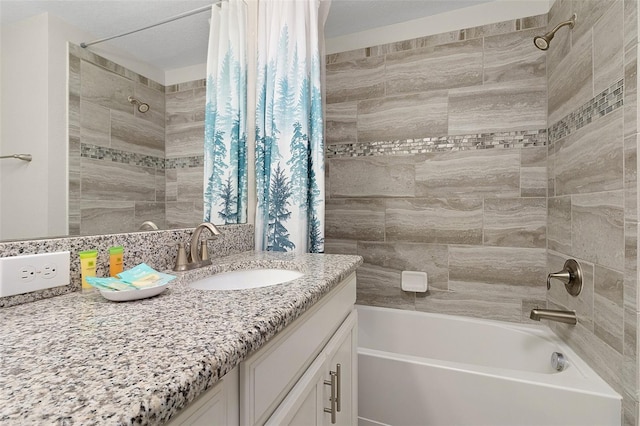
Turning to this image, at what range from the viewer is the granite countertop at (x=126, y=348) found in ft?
0.99

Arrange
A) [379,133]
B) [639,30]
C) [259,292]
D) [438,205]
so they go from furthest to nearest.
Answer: [379,133], [438,205], [639,30], [259,292]

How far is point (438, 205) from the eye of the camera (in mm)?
2029

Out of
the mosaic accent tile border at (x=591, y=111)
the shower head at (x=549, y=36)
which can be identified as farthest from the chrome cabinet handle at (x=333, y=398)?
the shower head at (x=549, y=36)

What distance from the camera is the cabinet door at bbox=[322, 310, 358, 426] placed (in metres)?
0.93

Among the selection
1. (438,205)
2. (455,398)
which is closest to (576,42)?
(438,205)

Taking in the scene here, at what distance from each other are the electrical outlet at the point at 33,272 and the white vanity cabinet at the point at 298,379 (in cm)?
54

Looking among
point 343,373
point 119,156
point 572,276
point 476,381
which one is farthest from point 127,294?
point 572,276

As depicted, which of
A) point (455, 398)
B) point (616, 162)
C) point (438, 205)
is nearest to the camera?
point (616, 162)

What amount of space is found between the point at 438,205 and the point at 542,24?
4.10 ft

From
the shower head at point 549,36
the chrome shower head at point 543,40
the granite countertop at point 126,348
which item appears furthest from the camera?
the chrome shower head at point 543,40

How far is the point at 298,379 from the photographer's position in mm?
748

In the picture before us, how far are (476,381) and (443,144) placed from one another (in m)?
1.40

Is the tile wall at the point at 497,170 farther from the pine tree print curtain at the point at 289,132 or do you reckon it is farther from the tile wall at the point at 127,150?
the tile wall at the point at 127,150

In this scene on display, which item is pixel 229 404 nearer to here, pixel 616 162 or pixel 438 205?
pixel 616 162
